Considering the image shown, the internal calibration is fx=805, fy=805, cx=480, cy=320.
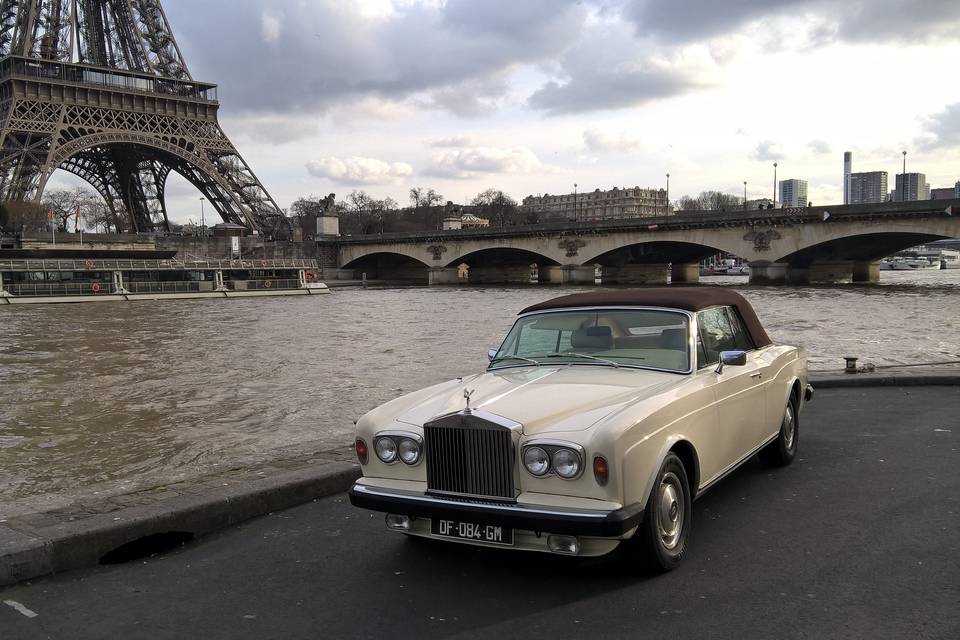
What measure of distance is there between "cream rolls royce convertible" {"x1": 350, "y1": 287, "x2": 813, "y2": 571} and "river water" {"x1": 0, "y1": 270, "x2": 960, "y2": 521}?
3.67 metres

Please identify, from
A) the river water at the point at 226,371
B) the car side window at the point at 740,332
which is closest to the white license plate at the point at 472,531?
the car side window at the point at 740,332

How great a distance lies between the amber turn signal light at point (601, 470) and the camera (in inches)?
158

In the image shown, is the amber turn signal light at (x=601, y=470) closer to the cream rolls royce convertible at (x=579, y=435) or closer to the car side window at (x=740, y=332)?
the cream rolls royce convertible at (x=579, y=435)

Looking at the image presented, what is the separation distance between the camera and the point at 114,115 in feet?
237

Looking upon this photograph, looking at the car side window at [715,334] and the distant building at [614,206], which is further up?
the distant building at [614,206]

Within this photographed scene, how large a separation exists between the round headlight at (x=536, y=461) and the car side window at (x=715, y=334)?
1.75 metres

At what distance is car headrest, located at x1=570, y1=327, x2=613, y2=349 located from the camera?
218 inches

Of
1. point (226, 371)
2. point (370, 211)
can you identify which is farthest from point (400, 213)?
point (226, 371)

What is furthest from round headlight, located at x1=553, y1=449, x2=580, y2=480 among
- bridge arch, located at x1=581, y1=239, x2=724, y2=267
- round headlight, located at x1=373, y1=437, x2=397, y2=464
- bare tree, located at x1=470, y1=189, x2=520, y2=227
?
bare tree, located at x1=470, y1=189, x2=520, y2=227

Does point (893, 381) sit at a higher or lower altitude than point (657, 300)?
lower

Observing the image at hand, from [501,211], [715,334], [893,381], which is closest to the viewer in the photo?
[715,334]

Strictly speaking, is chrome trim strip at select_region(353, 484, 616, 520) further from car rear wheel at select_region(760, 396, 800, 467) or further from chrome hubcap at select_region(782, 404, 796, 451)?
chrome hubcap at select_region(782, 404, 796, 451)

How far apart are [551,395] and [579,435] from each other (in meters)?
0.59

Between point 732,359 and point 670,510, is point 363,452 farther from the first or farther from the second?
A: point 732,359
